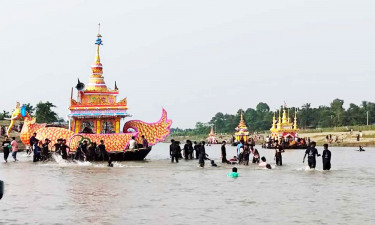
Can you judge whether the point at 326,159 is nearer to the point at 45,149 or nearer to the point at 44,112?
the point at 45,149

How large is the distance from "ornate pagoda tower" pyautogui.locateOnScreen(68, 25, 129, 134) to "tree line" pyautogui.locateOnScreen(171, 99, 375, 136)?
269ft


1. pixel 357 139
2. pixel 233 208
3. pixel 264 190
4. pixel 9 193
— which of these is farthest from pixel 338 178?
pixel 357 139

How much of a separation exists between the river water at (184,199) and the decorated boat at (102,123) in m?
10.2

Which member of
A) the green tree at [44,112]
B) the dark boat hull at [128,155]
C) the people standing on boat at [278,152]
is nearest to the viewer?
the people standing on boat at [278,152]

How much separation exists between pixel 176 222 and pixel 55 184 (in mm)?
8419

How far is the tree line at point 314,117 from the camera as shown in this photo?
114569 millimetres

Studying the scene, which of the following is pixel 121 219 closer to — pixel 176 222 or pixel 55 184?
pixel 176 222

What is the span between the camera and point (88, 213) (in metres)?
12.8

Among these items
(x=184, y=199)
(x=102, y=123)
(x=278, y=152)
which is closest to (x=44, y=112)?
(x=102, y=123)

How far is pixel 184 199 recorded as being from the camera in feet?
51.7

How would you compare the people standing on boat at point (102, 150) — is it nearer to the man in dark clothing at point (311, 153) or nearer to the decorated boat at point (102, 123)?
the decorated boat at point (102, 123)

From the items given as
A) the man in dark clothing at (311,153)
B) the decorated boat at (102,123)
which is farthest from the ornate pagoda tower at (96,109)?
the man in dark clothing at (311,153)

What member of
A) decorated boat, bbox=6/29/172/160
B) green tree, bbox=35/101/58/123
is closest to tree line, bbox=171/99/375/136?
green tree, bbox=35/101/58/123

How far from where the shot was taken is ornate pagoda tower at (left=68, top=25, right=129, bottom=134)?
35125mm
